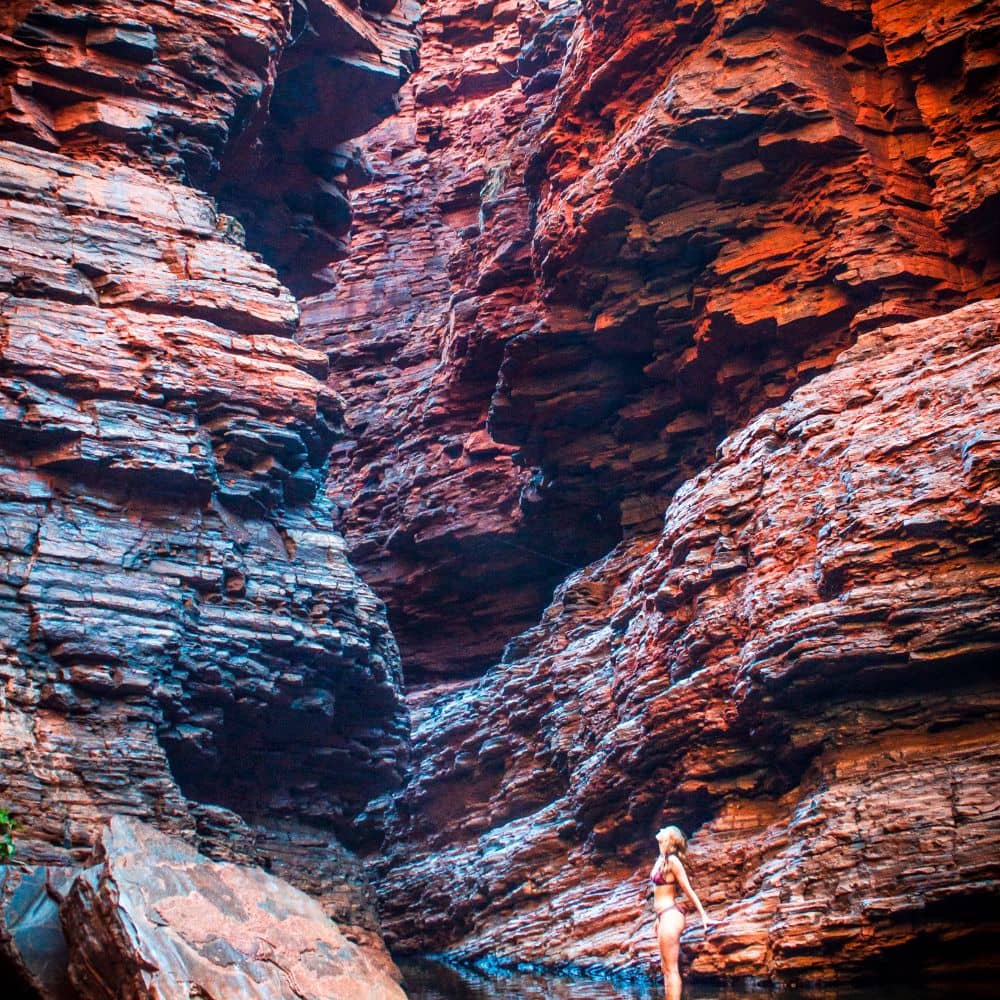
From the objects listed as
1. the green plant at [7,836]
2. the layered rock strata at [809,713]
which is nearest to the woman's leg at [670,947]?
the layered rock strata at [809,713]

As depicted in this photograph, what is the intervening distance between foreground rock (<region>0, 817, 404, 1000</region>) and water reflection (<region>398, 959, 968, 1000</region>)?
3.13 m

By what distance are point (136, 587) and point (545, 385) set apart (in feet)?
41.0

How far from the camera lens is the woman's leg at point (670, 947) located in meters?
10.3

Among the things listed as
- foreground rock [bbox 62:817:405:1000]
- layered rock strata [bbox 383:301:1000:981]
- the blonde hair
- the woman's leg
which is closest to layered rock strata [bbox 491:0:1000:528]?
layered rock strata [bbox 383:301:1000:981]

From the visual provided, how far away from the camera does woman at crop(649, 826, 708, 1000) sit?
10.6 metres

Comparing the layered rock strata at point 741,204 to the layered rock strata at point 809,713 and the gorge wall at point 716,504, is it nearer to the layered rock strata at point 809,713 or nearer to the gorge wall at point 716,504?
the gorge wall at point 716,504

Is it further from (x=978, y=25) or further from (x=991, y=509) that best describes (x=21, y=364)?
(x=978, y=25)

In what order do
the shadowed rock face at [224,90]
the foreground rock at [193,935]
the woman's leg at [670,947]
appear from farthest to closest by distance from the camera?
1. the shadowed rock face at [224,90]
2. the woman's leg at [670,947]
3. the foreground rock at [193,935]

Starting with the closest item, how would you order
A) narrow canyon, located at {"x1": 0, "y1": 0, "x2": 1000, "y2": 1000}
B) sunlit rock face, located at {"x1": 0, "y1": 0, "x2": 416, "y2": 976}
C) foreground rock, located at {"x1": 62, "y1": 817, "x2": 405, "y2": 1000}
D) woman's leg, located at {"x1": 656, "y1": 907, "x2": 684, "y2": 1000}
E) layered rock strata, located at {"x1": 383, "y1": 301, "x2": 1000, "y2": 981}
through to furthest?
foreground rock, located at {"x1": 62, "y1": 817, "x2": 405, "y2": 1000}
woman's leg, located at {"x1": 656, "y1": 907, "x2": 684, "y2": 1000}
layered rock strata, located at {"x1": 383, "y1": 301, "x2": 1000, "y2": 981}
narrow canyon, located at {"x1": 0, "y1": 0, "x2": 1000, "y2": 1000}
sunlit rock face, located at {"x1": 0, "y1": 0, "x2": 416, "y2": 976}

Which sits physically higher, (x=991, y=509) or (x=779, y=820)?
(x=991, y=509)

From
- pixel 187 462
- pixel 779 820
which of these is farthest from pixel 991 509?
pixel 187 462

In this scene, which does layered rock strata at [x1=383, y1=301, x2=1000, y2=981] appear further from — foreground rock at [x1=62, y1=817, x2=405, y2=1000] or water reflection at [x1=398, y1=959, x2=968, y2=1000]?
foreground rock at [x1=62, y1=817, x2=405, y2=1000]

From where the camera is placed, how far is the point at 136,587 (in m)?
15.3

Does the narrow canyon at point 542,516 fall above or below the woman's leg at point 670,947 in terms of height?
above
